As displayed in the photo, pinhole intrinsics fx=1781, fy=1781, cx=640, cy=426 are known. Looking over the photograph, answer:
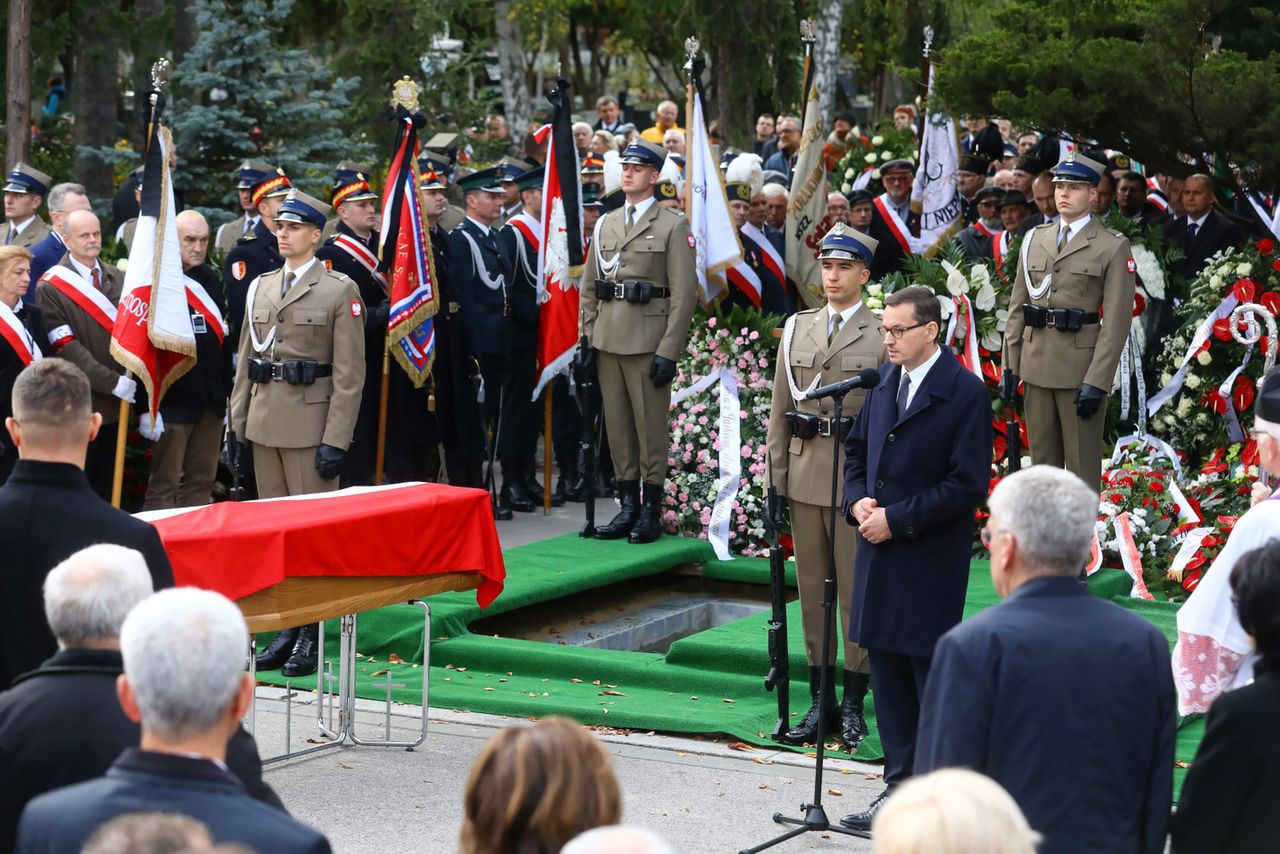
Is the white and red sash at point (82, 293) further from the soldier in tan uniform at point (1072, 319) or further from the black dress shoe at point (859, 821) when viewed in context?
the black dress shoe at point (859, 821)

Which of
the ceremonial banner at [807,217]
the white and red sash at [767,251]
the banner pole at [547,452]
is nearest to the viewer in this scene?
the banner pole at [547,452]

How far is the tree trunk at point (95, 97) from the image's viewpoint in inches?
726

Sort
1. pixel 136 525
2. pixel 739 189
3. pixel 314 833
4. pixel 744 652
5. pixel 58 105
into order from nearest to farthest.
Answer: pixel 314 833, pixel 136 525, pixel 744 652, pixel 739 189, pixel 58 105

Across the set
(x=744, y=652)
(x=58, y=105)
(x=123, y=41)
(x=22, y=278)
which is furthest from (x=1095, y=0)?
Answer: (x=58, y=105)

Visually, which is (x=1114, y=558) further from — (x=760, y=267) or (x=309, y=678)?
(x=309, y=678)

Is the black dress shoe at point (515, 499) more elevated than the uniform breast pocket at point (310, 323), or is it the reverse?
A: the uniform breast pocket at point (310, 323)

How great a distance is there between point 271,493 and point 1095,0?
5725 mm

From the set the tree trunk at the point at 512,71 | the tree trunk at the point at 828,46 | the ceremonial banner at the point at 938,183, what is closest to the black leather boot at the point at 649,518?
the ceremonial banner at the point at 938,183

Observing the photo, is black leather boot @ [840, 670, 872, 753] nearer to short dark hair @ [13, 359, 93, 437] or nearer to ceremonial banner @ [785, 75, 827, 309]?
short dark hair @ [13, 359, 93, 437]

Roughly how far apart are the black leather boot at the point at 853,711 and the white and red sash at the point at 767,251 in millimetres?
5466

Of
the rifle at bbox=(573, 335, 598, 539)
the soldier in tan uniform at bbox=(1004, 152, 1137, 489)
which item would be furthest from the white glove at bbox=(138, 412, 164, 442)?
the soldier in tan uniform at bbox=(1004, 152, 1137, 489)

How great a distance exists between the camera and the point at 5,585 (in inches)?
182

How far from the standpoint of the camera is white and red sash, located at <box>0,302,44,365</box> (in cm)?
875

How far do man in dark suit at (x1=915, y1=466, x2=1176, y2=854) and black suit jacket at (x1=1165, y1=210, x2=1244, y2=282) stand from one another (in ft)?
25.4
